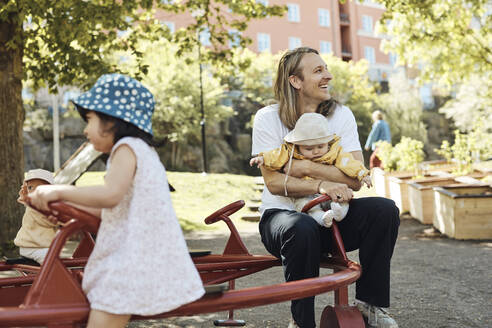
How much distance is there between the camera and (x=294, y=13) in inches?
1623

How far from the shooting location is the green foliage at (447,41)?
1138 centimetres

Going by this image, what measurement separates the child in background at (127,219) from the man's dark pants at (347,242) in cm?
78

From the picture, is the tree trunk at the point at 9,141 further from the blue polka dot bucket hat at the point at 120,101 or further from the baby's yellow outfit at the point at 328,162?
the blue polka dot bucket hat at the point at 120,101

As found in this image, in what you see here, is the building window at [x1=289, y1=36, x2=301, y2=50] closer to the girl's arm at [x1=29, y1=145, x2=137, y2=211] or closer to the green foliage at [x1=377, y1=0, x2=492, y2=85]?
the green foliage at [x1=377, y1=0, x2=492, y2=85]

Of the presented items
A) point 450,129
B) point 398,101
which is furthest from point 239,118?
point 450,129

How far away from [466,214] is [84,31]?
5.31 m

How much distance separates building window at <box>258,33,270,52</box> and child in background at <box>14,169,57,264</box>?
35978 mm

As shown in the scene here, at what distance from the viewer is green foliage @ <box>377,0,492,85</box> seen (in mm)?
11375

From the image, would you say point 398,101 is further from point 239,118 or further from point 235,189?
point 235,189

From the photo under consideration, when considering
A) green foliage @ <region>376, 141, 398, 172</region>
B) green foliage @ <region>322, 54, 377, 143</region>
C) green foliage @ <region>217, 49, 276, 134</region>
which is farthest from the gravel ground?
green foliage @ <region>322, 54, 377, 143</region>

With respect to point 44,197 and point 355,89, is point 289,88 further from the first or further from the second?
point 355,89

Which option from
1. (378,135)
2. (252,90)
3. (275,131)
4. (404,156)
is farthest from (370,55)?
(275,131)

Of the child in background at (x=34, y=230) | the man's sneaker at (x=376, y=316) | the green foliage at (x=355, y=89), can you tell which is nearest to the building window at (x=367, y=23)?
the green foliage at (x=355, y=89)

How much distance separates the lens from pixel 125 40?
9195 mm
